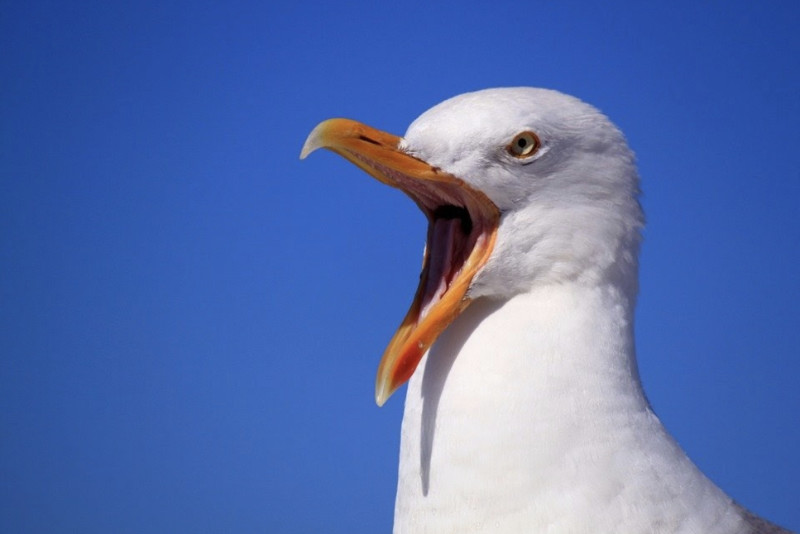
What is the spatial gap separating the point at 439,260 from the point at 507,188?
387mm

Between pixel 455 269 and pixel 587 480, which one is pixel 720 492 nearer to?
pixel 587 480

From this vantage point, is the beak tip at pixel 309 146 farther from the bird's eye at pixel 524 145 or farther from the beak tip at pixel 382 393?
the beak tip at pixel 382 393

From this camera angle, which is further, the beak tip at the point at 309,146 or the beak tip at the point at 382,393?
the beak tip at the point at 309,146

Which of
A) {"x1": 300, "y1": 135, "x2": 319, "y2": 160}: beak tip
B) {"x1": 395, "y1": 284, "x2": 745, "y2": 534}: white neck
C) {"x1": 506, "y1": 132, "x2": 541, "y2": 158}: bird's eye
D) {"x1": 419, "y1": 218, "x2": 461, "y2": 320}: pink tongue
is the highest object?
{"x1": 300, "y1": 135, "x2": 319, "y2": 160}: beak tip

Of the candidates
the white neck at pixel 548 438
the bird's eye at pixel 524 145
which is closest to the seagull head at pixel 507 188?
the bird's eye at pixel 524 145

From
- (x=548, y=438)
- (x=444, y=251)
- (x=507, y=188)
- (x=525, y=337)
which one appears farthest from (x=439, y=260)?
(x=548, y=438)

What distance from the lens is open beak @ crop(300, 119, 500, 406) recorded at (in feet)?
10.6

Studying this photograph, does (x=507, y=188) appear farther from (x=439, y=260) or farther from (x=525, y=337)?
(x=525, y=337)

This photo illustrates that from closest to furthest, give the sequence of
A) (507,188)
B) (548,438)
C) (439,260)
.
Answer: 1. (548,438)
2. (507,188)
3. (439,260)

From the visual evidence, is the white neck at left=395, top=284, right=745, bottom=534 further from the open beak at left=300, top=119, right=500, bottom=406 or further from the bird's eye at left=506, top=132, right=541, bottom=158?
the bird's eye at left=506, top=132, right=541, bottom=158

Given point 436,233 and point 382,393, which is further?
point 436,233

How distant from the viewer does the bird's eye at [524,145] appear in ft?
10.8

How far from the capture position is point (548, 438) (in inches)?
119

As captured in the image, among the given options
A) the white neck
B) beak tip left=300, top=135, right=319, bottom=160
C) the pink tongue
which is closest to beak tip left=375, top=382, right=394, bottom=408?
the white neck
